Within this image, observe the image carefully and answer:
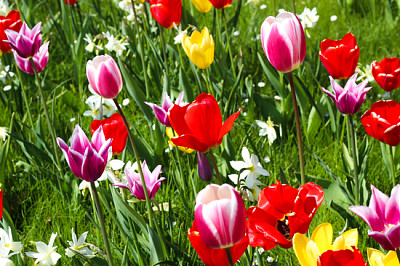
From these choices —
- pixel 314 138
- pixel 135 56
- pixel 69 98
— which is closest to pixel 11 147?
pixel 69 98

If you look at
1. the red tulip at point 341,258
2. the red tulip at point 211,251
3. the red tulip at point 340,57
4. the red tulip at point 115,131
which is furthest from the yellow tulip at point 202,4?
the red tulip at point 341,258

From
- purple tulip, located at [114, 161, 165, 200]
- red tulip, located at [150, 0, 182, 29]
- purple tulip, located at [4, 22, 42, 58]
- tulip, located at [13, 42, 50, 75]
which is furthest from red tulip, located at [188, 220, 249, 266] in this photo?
red tulip, located at [150, 0, 182, 29]

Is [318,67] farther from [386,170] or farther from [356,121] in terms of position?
[386,170]

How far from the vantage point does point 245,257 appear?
1.39 m

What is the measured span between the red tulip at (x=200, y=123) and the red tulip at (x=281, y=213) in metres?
0.17

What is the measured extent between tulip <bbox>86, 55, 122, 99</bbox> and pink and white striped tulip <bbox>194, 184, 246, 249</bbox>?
1.92 ft

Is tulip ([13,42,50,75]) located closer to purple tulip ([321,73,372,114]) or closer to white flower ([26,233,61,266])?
white flower ([26,233,61,266])

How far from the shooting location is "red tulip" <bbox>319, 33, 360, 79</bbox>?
1854 mm

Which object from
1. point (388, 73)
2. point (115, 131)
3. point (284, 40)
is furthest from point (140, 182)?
point (388, 73)

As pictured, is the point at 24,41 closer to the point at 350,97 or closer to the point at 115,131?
the point at 115,131

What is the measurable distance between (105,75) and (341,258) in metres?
0.80

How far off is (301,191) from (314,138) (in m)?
1.48

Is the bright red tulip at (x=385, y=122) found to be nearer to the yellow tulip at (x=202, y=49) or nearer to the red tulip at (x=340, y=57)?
the red tulip at (x=340, y=57)

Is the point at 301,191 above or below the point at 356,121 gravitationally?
above
